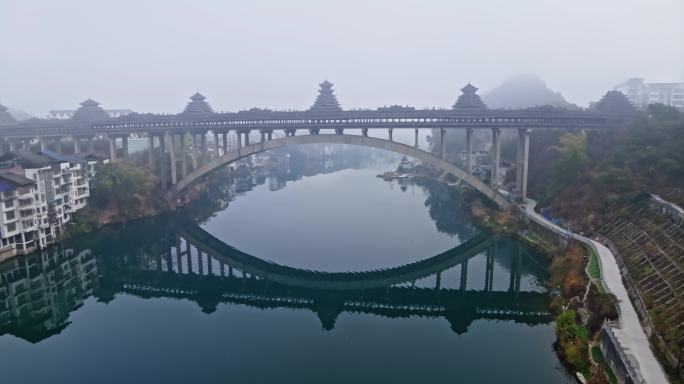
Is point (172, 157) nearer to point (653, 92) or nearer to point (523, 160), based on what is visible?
point (523, 160)

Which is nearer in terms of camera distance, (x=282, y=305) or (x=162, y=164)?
(x=282, y=305)

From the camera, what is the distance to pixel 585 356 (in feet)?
48.1

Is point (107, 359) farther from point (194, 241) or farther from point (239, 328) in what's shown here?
point (194, 241)

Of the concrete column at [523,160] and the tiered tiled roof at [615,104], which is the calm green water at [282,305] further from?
the tiered tiled roof at [615,104]

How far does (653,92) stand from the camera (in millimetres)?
69312

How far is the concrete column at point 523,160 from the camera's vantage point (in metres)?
32.6

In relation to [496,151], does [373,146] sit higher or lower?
higher

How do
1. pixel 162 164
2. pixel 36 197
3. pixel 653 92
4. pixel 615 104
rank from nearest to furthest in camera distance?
pixel 36 197
pixel 615 104
pixel 162 164
pixel 653 92

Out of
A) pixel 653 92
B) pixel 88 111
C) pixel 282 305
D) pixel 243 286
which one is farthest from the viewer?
pixel 653 92

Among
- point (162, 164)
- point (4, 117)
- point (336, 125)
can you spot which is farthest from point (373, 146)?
point (4, 117)

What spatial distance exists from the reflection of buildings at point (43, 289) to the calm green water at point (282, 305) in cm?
8

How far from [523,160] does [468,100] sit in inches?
276

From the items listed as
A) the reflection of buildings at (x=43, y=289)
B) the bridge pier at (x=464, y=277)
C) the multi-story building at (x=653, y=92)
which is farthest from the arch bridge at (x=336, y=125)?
the multi-story building at (x=653, y=92)

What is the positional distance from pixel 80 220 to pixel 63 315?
13.1 meters
